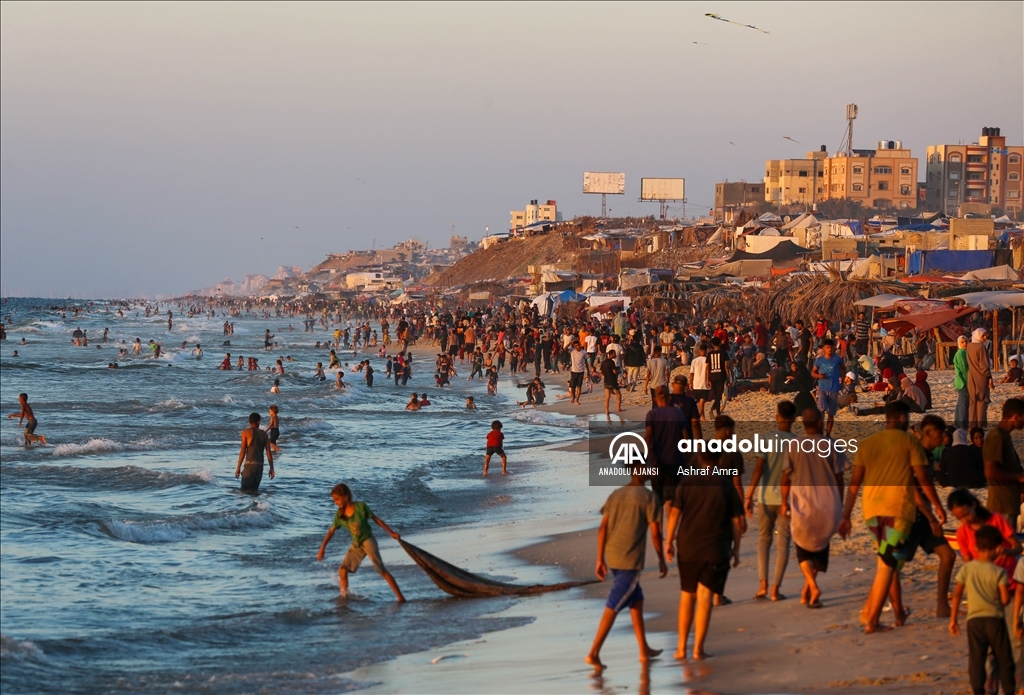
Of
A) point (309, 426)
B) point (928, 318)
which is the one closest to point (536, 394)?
point (309, 426)

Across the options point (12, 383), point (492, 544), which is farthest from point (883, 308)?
point (12, 383)

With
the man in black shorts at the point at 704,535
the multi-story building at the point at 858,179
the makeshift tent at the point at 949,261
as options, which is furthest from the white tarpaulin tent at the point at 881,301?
the multi-story building at the point at 858,179

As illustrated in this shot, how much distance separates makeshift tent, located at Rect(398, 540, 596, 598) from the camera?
9.29 meters

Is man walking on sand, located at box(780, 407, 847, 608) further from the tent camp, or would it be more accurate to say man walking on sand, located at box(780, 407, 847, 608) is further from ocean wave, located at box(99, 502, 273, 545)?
the tent camp

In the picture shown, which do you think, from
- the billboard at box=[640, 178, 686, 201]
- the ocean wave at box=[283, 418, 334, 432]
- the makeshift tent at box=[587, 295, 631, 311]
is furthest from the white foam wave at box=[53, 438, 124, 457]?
the billboard at box=[640, 178, 686, 201]

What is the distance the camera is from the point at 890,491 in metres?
6.45

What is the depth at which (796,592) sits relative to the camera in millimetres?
7789

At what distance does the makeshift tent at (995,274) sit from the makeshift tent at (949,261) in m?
2.73

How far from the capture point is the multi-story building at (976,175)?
90.9m

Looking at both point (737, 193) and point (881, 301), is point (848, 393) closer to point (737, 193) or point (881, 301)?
point (881, 301)

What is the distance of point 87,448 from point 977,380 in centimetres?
1559

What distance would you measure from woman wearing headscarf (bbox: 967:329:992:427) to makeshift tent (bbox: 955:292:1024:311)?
683 cm

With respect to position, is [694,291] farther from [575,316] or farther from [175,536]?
[175,536]

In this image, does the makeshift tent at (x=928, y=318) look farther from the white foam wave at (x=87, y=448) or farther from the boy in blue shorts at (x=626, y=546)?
the white foam wave at (x=87, y=448)
